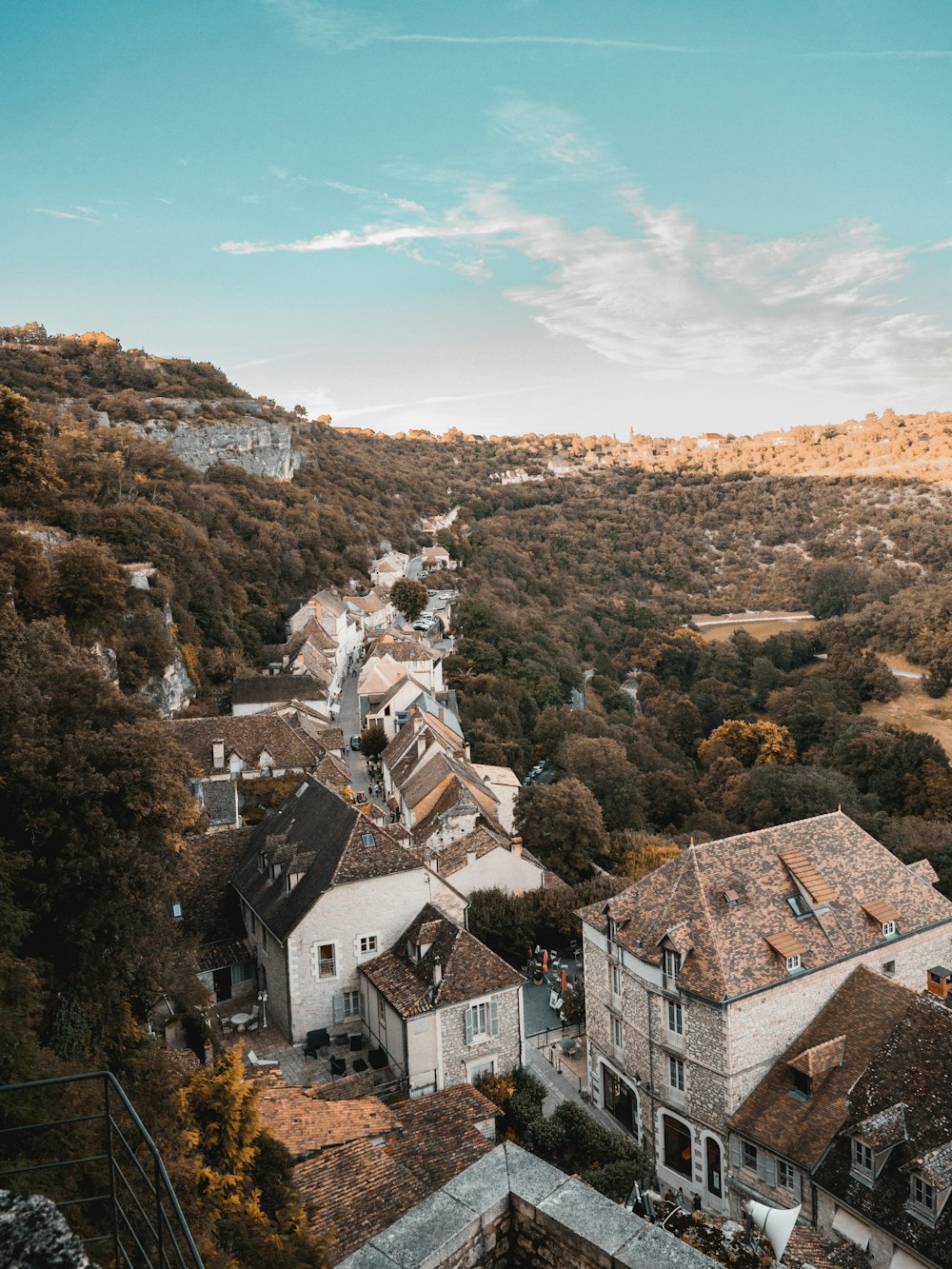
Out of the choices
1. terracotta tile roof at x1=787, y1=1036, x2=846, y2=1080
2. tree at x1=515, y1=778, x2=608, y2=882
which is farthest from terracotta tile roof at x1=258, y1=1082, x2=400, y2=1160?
tree at x1=515, y1=778, x2=608, y2=882

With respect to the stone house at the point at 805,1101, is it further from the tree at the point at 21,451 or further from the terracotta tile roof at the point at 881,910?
the tree at the point at 21,451

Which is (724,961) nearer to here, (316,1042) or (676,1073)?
(676,1073)

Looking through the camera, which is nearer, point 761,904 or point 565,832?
point 761,904

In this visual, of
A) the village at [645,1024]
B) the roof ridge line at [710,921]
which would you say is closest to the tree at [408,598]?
the village at [645,1024]

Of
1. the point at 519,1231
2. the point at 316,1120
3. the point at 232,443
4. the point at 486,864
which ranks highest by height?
the point at 232,443

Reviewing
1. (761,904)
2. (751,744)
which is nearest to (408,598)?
(751,744)

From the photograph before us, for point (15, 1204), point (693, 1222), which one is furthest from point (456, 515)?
point (15, 1204)
